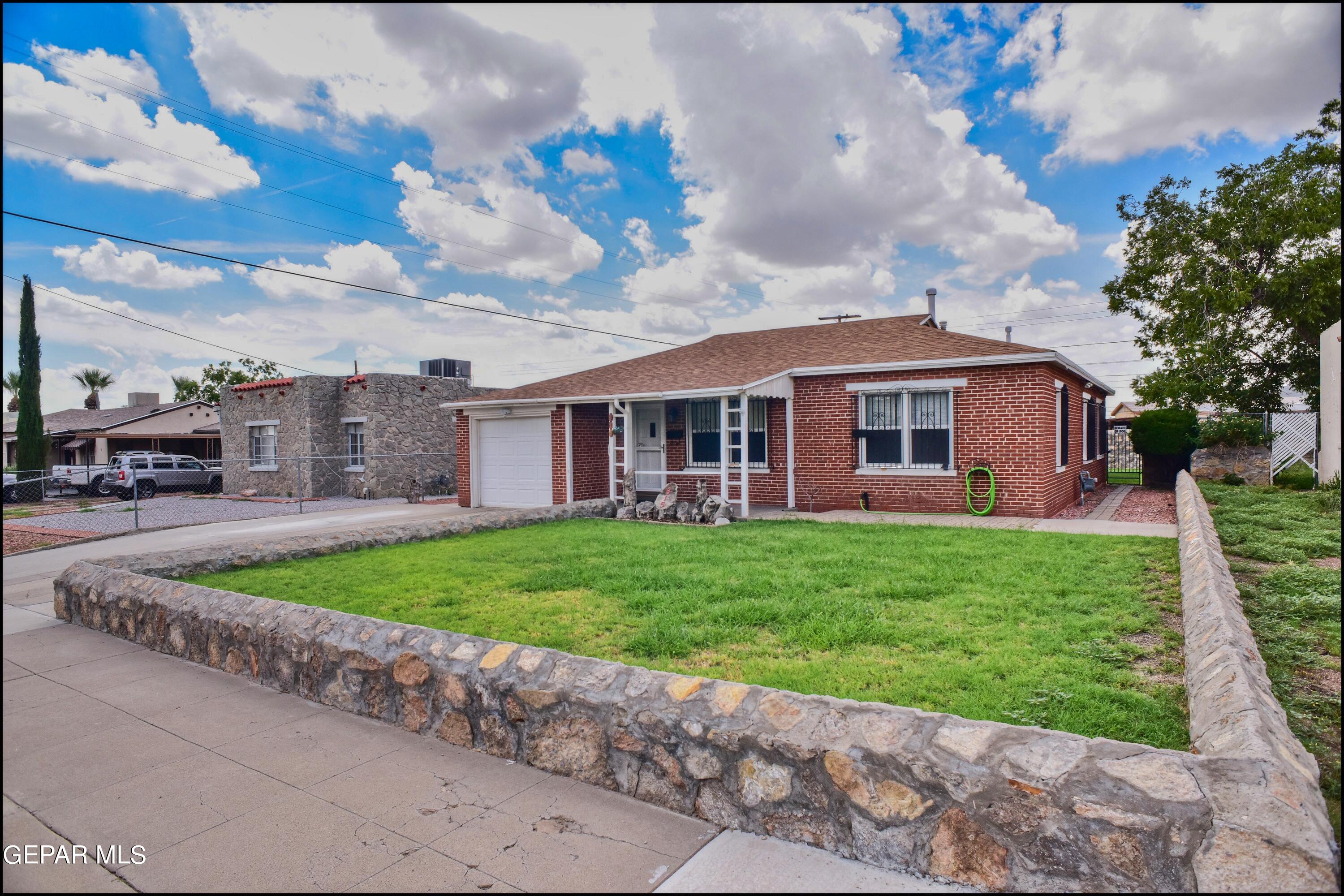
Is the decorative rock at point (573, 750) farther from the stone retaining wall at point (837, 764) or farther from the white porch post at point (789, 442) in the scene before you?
the white porch post at point (789, 442)

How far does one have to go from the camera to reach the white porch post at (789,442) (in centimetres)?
1373

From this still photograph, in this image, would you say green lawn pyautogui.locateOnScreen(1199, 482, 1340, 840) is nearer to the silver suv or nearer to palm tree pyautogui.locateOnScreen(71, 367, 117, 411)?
the silver suv

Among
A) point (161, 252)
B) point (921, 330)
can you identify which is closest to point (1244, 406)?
point (921, 330)

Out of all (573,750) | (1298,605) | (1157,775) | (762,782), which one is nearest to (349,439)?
(573,750)

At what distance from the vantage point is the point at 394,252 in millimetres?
18578

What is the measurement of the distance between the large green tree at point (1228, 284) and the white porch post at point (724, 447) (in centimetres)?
1430

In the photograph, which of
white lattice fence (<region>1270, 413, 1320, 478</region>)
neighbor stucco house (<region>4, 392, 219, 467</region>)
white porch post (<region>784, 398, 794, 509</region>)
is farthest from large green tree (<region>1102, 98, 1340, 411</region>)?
neighbor stucco house (<region>4, 392, 219, 467</region>)

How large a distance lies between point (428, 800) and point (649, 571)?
14.8 ft

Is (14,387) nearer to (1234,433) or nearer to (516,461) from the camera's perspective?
(516,461)

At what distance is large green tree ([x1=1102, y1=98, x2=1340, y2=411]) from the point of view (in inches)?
742

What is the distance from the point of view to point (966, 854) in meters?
2.71

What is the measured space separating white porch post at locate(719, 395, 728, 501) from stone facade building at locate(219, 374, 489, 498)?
1045 centimetres

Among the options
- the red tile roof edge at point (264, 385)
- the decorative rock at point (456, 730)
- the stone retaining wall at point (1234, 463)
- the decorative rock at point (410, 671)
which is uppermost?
the red tile roof edge at point (264, 385)

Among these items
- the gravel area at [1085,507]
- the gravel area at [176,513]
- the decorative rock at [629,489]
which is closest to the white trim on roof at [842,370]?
the decorative rock at [629,489]
